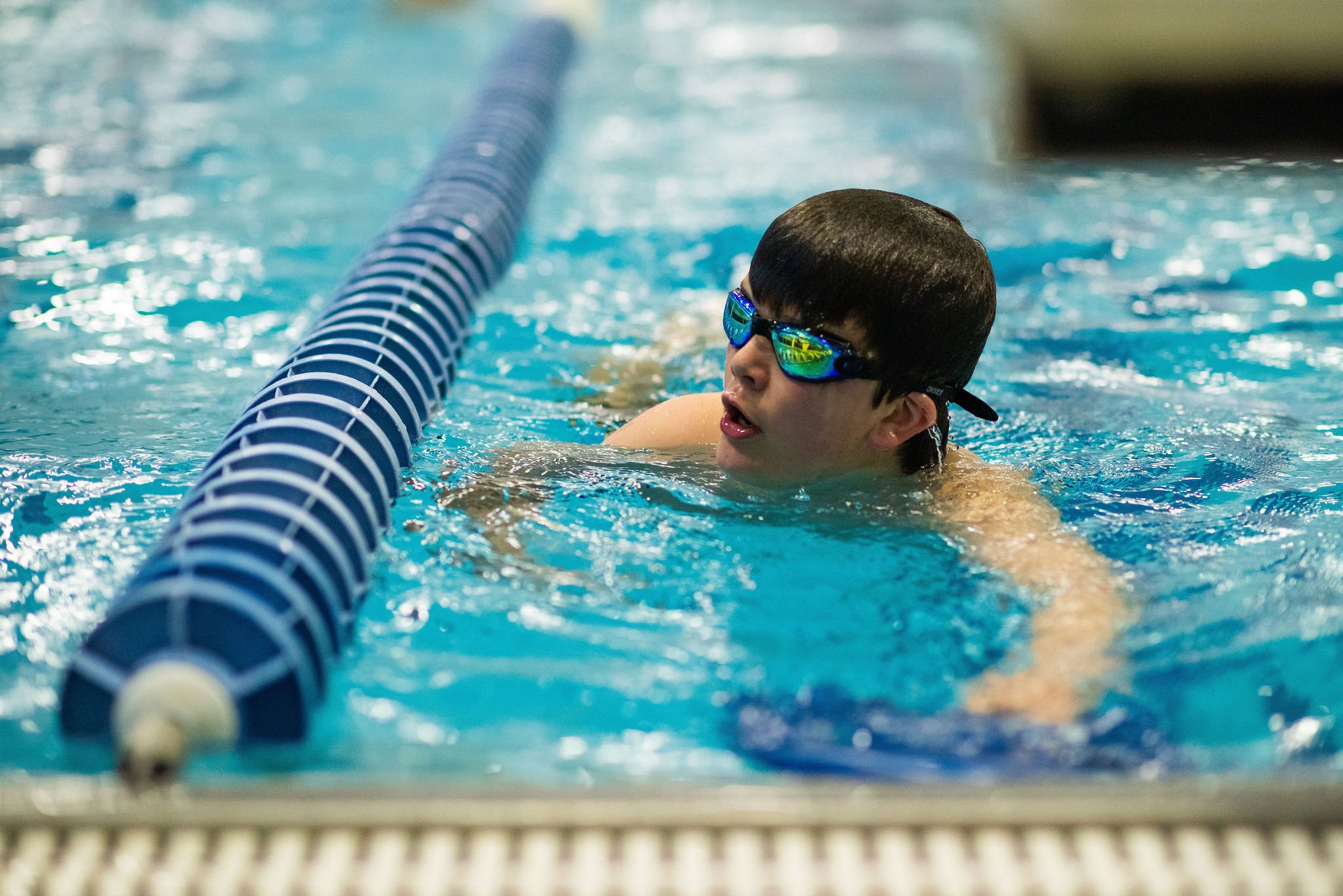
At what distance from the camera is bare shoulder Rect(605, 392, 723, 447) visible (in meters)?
3.32

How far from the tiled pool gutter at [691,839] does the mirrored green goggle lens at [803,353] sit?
45.4 inches

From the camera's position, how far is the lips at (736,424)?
2.96 metres

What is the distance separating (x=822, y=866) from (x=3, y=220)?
15.9 ft

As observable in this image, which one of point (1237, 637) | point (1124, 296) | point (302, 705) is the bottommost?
point (1124, 296)

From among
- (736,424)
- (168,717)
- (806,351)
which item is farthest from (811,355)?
(168,717)

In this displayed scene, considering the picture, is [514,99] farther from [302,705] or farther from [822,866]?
[822,866]

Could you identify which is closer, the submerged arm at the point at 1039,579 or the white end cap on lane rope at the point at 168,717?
the white end cap on lane rope at the point at 168,717

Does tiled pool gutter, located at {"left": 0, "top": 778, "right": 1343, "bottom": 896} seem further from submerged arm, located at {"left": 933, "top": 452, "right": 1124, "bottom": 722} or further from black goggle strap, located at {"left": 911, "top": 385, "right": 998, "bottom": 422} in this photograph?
black goggle strap, located at {"left": 911, "top": 385, "right": 998, "bottom": 422}

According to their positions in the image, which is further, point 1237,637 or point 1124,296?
point 1124,296

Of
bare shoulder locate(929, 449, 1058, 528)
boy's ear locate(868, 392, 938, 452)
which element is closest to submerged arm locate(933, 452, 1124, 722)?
bare shoulder locate(929, 449, 1058, 528)

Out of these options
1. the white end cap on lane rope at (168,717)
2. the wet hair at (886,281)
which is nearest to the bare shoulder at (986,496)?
the wet hair at (886,281)

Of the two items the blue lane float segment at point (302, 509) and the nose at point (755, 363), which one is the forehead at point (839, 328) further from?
the blue lane float segment at point (302, 509)

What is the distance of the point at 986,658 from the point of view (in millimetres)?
2553

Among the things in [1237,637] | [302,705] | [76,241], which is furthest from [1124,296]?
[76,241]
